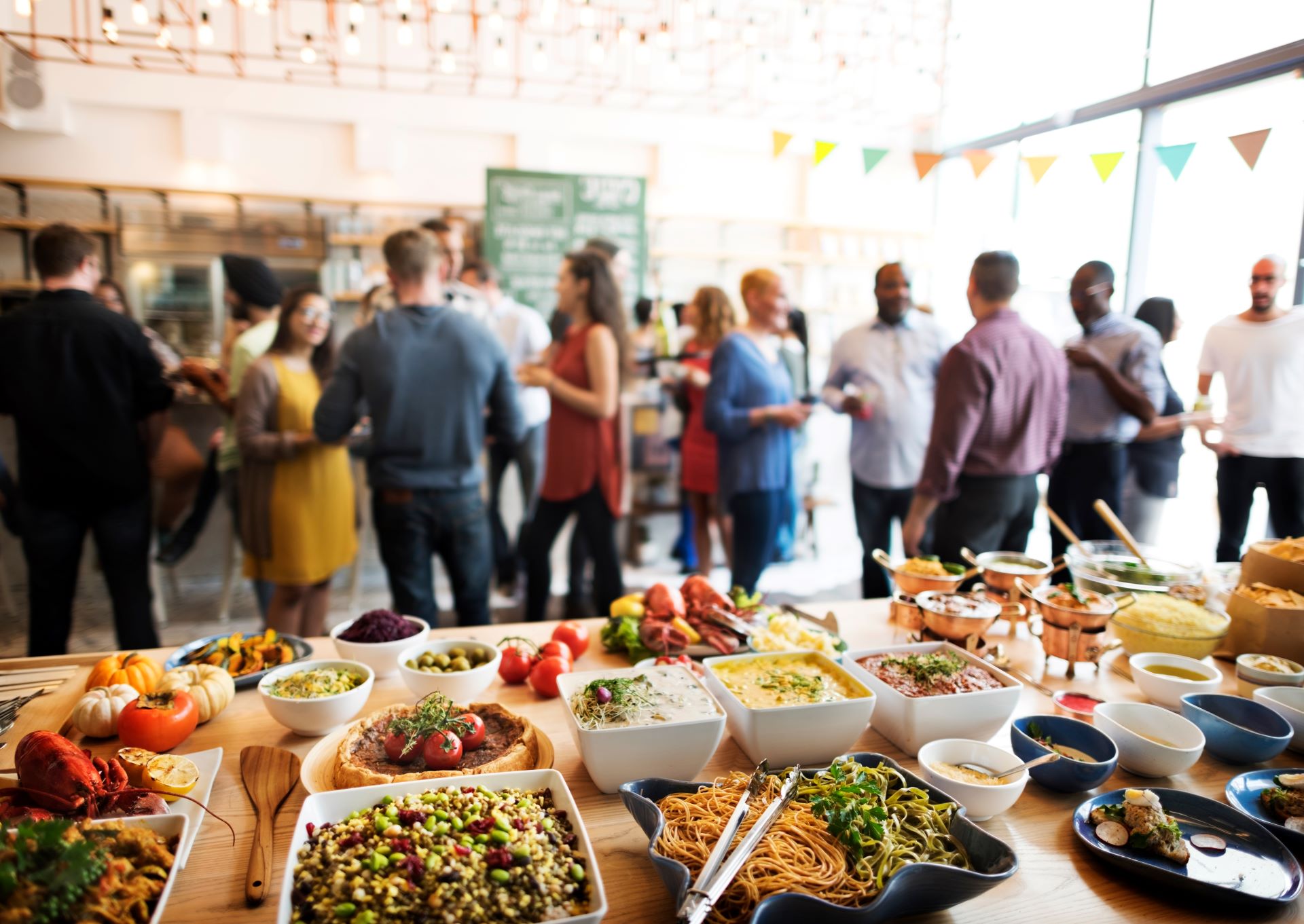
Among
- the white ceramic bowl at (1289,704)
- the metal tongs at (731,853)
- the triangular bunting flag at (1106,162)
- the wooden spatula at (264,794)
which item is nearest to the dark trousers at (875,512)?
the triangular bunting flag at (1106,162)

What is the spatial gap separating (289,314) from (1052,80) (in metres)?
6.12

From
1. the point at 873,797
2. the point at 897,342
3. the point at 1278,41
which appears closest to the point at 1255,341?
the point at 897,342

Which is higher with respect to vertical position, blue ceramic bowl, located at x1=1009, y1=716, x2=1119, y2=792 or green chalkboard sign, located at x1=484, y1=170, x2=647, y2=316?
green chalkboard sign, located at x1=484, y1=170, x2=647, y2=316

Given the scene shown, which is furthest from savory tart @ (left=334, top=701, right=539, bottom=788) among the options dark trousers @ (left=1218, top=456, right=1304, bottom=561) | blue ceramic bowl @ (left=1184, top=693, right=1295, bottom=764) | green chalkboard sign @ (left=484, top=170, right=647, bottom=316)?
green chalkboard sign @ (left=484, top=170, right=647, bottom=316)

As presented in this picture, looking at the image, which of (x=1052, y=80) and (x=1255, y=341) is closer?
(x=1255, y=341)

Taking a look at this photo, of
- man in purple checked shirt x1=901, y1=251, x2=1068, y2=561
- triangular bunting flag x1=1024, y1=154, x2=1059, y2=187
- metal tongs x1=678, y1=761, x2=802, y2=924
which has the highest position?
triangular bunting flag x1=1024, y1=154, x2=1059, y2=187

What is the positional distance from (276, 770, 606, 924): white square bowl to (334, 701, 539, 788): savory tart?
0.03 metres

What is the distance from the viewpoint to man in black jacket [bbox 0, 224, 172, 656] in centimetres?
280

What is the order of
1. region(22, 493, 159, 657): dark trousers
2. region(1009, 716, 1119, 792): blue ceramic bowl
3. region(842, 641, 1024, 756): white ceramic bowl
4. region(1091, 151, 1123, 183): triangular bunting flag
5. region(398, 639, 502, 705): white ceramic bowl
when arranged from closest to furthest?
1. region(1009, 716, 1119, 792): blue ceramic bowl
2. region(842, 641, 1024, 756): white ceramic bowl
3. region(398, 639, 502, 705): white ceramic bowl
4. region(22, 493, 159, 657): dark trousers
5. region(1091, 151, 1123, 183): triangular bunting flag

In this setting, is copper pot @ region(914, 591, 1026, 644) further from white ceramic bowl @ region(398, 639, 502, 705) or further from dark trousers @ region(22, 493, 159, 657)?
dark trousers @ region(22, 493, 159, 657)

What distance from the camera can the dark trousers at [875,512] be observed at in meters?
3.77

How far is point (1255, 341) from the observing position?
Answer: 3.73m

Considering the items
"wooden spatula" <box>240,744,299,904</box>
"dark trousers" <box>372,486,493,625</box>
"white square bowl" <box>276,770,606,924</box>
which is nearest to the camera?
"white square bowl" <box>276,770,606,924</box>

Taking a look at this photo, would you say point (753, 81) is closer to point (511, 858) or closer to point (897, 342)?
point (897, 342)
